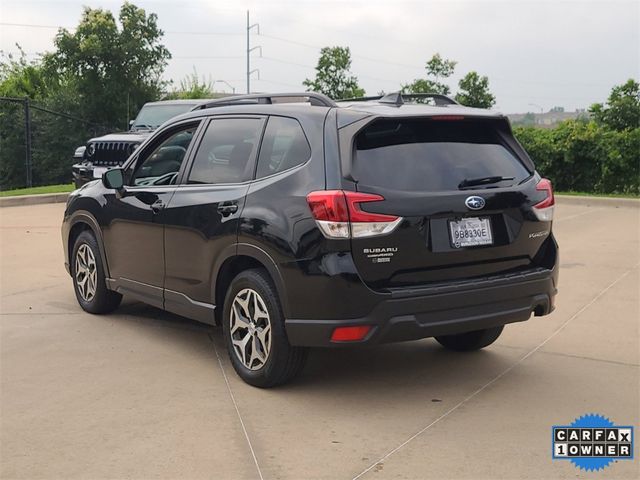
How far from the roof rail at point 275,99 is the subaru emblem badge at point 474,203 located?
1045 millimetres

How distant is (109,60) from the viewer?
35062 millimetres

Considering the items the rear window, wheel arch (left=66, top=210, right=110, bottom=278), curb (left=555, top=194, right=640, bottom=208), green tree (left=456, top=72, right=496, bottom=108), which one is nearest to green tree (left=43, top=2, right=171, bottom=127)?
green tree (left=456, top=72, right=496, bottom=108)

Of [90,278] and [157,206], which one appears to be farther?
[90,278]

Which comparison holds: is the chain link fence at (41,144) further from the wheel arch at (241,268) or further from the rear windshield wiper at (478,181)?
the rear windshield wiper at (478,181)

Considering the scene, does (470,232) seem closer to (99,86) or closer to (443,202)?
(443,202)

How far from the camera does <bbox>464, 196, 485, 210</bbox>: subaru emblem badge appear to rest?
14.6 ft

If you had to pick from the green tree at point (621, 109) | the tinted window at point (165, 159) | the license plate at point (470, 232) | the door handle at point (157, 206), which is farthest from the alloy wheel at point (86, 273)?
the green tree at point (621, 109)

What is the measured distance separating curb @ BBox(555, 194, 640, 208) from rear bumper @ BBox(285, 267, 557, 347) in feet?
40.2

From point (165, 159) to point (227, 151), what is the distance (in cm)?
99

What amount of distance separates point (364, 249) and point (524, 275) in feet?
3.76

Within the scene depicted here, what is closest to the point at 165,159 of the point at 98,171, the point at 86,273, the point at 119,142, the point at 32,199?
the point at 86,273

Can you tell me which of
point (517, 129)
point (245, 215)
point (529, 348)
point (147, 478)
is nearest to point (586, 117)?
point (517, 129)

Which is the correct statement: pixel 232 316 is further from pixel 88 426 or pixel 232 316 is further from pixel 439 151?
pixel 439 151

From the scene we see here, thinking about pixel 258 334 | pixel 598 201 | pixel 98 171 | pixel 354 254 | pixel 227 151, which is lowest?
pixel 598 201
